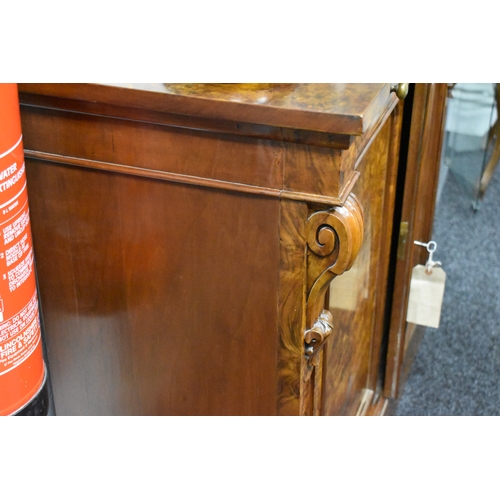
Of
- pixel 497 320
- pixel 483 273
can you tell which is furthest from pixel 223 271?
pixel 483 273

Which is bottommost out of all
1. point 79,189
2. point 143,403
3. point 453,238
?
point 453,238

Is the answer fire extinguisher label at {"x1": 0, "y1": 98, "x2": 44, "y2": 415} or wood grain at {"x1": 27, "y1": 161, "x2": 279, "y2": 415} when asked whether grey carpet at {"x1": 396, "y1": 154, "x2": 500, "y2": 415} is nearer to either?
wood grain at {"x1": 27, "y1": 161, "x2": 279, "y2": 415}

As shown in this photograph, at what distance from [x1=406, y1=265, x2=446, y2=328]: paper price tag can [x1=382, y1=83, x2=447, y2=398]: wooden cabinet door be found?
1.1 inches

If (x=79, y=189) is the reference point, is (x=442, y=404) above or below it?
below

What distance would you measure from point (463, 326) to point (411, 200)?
0.69 metres

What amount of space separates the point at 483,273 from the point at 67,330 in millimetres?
1470

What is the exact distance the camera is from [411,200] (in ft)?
4.16

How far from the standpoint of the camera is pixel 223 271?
0.74 m

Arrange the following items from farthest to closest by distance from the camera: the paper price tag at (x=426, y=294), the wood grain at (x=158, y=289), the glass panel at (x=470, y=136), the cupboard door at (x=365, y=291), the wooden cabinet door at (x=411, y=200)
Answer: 1. the glass panel at (x=470, y=136)
2. the paper price tag at (x=426, y=294)
3. the wooden cabinet door at (x=411, y=200)
4. the cupboard door at (x=365, y=291)
5. the wood grain at (x=158, y=289)

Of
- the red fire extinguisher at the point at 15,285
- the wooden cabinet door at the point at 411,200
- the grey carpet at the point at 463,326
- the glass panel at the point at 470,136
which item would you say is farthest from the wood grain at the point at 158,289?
the glass panel at the point at 470,136

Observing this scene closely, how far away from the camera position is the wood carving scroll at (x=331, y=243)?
2.18 feet

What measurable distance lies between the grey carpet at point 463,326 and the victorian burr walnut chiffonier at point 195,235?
0.73m

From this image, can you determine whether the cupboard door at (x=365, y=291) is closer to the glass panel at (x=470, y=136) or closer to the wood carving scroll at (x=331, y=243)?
the wood carving scroll at (x=331, y=243)
